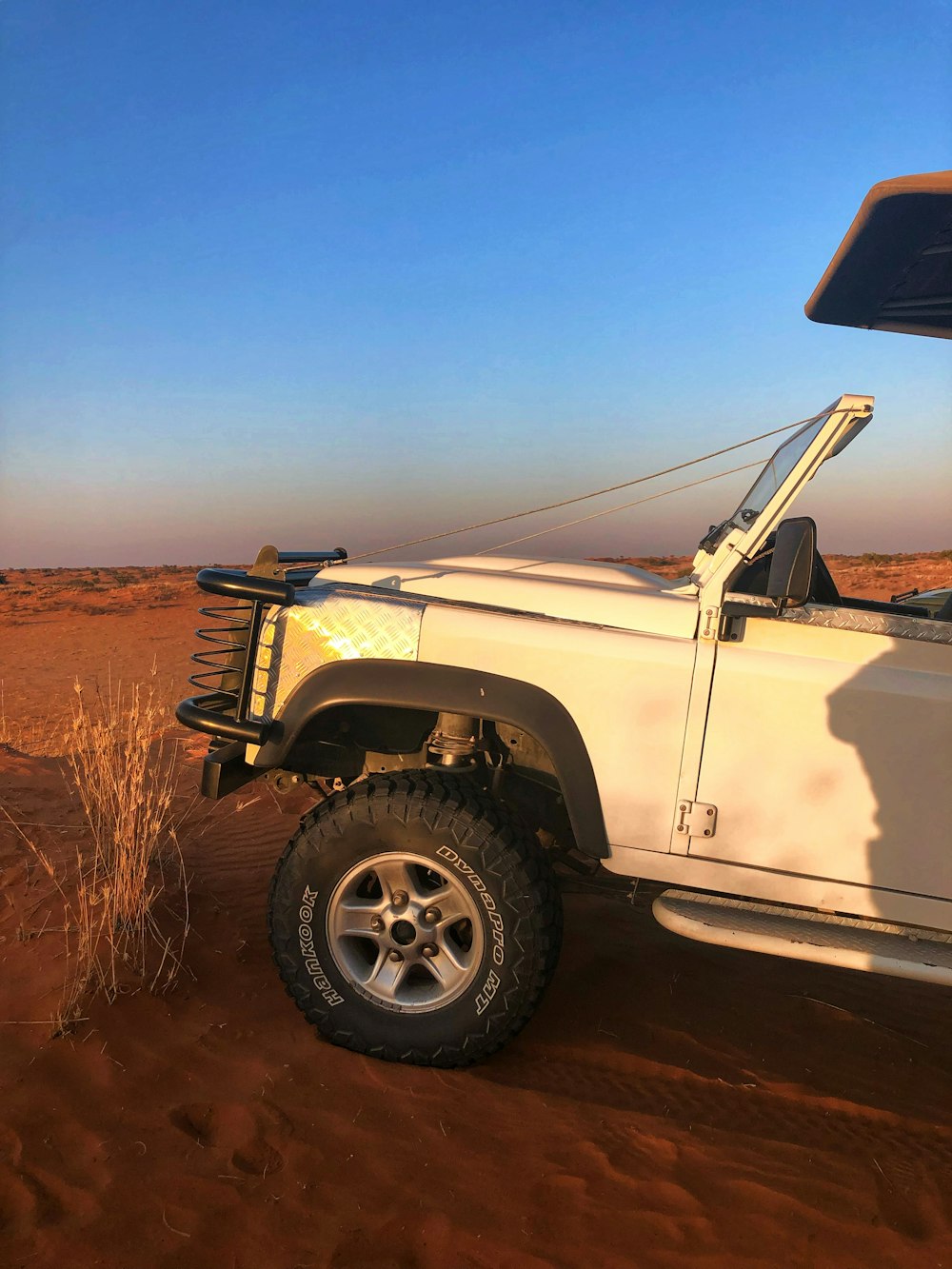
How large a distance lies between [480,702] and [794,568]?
1.10 meters

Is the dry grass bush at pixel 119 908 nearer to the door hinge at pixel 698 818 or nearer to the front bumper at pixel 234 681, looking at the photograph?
the front bumper at pixel 234 681

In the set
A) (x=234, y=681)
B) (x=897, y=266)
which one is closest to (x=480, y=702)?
(x=234, y=681)

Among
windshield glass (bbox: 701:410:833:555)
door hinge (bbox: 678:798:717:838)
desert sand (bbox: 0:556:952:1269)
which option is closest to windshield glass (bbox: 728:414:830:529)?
windshield glass (bbox: 701:410:833:555)

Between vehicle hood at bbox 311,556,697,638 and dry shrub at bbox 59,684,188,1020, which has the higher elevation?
vehicle hood at bbox 311,556,697,638

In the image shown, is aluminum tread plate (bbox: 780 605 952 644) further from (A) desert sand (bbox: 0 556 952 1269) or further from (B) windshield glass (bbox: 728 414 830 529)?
(A) desert sand (bbox: 0 556 952 1269)

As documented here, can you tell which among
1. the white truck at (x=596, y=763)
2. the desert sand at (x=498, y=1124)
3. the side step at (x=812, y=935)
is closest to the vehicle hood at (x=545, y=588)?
the white truck at (x=596, y=763)

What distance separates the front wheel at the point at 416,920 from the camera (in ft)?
9.50

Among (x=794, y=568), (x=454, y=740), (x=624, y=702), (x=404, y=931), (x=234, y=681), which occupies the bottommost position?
(x=404, y=931)

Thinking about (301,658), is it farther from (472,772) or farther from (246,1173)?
(246,1173)

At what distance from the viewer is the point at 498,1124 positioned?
8.97 feet

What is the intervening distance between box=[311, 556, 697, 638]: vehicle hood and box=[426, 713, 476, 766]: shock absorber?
426 mm

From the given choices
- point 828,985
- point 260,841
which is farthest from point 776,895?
point 260,841

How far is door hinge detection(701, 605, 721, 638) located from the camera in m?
2.80

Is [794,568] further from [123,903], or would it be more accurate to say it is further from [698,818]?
[123,903]
